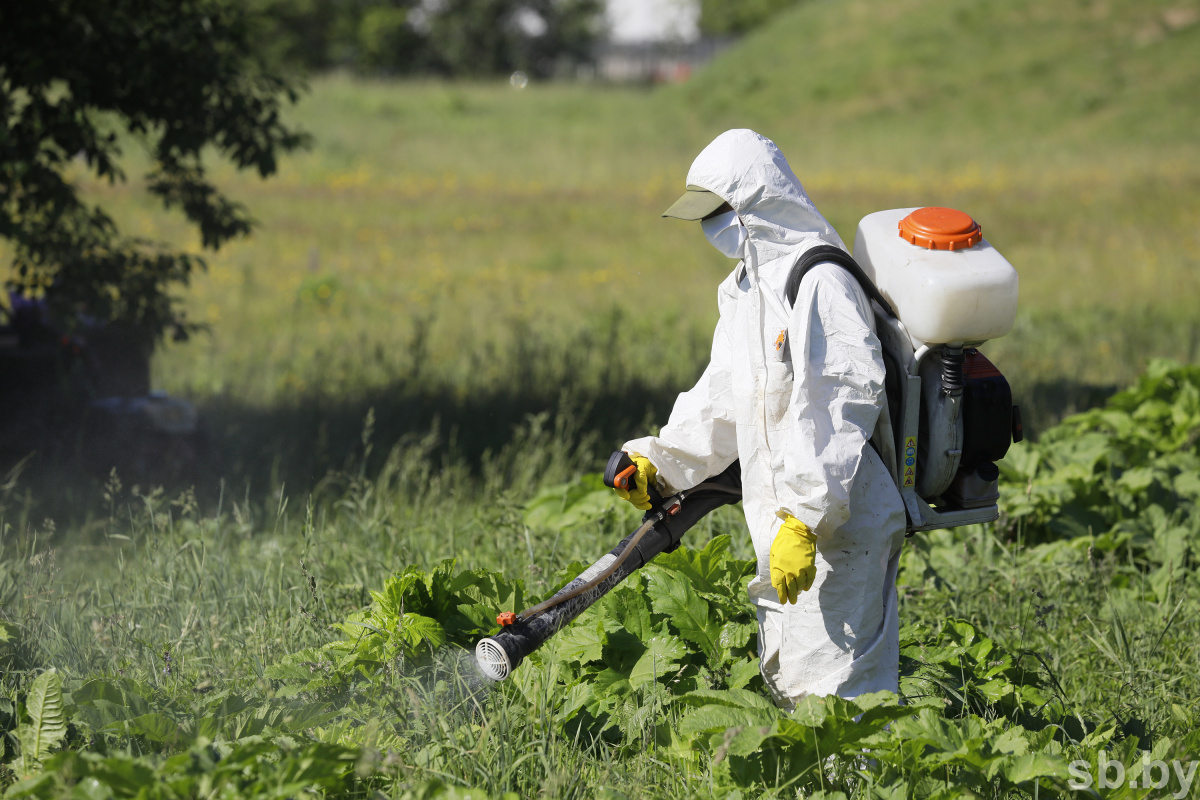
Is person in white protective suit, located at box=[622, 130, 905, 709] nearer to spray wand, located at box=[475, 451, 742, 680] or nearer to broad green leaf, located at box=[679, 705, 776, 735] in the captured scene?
spray wand, located at box=[475, 451, 742, 680]

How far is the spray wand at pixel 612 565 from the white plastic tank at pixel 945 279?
718 mm

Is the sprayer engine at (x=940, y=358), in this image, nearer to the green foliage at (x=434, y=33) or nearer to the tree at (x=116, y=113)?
the tree at (x=116, y=113)

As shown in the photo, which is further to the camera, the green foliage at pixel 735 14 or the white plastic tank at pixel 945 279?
the green foliage at pixel 735 14

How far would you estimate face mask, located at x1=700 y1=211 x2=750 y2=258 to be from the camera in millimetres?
2592

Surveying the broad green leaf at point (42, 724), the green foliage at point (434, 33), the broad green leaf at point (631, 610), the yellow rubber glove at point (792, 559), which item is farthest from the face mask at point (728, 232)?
the green foliage at point (434, 33)

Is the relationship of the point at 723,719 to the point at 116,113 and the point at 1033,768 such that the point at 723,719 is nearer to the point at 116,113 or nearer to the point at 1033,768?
the point at 1033,768

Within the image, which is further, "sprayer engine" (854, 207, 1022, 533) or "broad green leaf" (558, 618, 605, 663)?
"broad green leaf" (558, 618, 605, 663)

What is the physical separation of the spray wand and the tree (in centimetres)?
327

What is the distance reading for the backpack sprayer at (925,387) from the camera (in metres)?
2.29

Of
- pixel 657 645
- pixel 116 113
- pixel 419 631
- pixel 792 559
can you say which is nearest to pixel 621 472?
pixel 657 645

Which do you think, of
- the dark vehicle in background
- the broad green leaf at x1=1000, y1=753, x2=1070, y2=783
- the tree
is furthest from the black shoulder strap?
the dark vehicle in background

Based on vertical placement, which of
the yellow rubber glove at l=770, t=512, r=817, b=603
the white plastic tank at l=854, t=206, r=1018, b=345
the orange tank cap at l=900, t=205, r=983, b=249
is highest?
the orange tank cap at l=900, t=205, r=983, b=249

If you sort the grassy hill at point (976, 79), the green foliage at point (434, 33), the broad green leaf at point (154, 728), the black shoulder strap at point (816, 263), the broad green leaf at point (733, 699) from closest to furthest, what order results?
the broad green leaf at point (154, 728)
the broad green leaf at point (733, 699)
the black shoulder strap at point (816, 263)
the grassy hill at point (976, 79)
the green foliage at point (434, 33)

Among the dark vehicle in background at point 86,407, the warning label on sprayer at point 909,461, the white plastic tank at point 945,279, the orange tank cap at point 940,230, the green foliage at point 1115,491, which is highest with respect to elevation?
the orange tank cap at point 940,230
